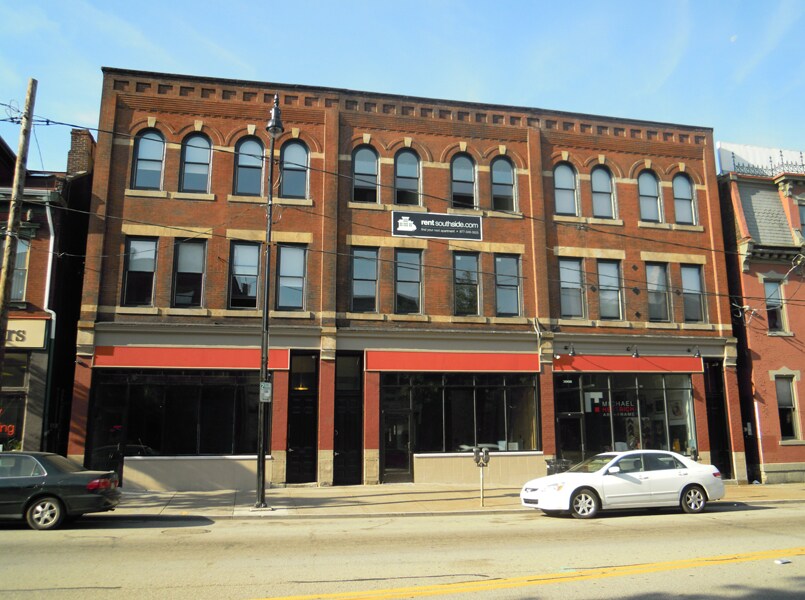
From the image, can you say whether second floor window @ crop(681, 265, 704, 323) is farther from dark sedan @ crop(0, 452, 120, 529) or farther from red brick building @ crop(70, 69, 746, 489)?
dark sedan @ crop(0, 452, 120, 529)

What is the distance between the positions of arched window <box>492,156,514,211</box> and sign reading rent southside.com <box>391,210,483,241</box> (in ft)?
3.73

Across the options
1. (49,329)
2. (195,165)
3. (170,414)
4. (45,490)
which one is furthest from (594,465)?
(49,329)

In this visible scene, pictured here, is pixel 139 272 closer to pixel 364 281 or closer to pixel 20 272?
pixel 20 272

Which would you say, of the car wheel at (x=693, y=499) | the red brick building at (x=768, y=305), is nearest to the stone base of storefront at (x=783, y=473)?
the red brick building at (x=768, y=305)

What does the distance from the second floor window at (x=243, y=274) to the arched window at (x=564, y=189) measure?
417 inches

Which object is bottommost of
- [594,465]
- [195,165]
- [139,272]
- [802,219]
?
[594,465]

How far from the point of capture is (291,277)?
67.8 ft

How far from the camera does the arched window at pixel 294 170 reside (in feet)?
69.9

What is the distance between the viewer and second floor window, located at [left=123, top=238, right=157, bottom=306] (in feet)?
65.1

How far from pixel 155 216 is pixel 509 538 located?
14561mm

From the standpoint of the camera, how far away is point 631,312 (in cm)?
2303

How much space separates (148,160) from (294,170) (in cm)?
452

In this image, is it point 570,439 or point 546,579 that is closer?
point 546,579

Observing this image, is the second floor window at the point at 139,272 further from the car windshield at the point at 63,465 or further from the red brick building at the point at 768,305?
the red brick building at the point at 768,305
